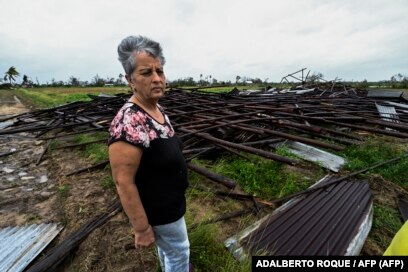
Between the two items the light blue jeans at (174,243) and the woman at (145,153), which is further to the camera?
the light blue jeans at (174,243)

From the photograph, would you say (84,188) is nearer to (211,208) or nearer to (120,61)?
(211,208)

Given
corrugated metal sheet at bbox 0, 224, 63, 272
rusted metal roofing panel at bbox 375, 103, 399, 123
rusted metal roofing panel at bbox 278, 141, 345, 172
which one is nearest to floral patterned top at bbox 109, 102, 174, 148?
corrugated metal sheet at bbox 0, 224, 63, 272

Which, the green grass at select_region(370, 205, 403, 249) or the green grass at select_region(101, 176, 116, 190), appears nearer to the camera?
the green grass at select_region(370, 205, 403, 249)

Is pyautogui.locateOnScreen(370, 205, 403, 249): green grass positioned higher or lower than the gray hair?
lower

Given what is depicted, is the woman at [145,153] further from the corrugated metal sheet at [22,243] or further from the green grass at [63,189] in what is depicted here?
the green grass at [63,189]

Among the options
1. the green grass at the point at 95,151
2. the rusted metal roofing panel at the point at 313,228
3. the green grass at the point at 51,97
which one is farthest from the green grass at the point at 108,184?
the green grass at the point at 51,97

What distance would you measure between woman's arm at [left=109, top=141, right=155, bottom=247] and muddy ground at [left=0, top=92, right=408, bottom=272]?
3.22ft

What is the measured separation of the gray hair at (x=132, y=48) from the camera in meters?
1.60

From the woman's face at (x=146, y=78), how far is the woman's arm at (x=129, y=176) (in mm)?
368

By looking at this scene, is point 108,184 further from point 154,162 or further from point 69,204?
point 154,162

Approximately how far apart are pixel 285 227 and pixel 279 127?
10.9ft

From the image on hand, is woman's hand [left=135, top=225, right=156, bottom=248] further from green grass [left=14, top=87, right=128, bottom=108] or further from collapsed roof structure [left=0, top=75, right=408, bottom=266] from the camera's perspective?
green grass [left=14, top=87, right=128, bottom=108]

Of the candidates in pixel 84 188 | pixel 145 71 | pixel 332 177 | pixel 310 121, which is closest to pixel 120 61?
pixel 145 71

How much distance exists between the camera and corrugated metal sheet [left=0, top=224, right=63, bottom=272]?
7.93 feet
